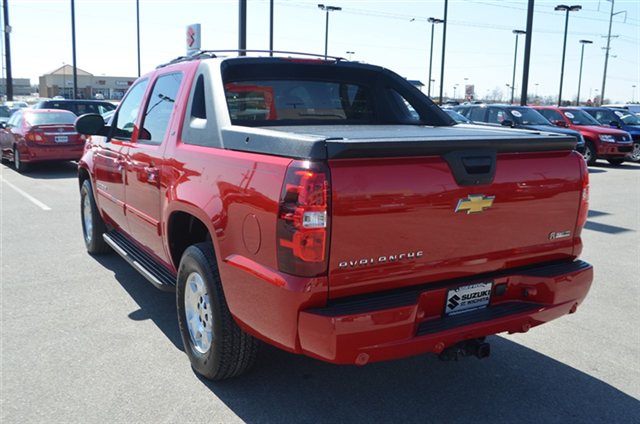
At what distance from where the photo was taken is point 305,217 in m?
2.58

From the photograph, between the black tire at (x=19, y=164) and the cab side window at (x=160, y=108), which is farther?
the black tire at (x=19, y=164)

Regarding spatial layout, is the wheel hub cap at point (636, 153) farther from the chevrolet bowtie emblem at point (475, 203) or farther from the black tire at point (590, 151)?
the chevrolet bowtie emblem at point (475, 203)

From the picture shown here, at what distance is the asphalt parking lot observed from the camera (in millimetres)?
3248

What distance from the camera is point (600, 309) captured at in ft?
16.5

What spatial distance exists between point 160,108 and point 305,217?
2.36 m

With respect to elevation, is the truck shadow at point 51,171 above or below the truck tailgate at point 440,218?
below

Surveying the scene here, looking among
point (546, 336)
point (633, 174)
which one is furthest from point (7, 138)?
point (633, 174)

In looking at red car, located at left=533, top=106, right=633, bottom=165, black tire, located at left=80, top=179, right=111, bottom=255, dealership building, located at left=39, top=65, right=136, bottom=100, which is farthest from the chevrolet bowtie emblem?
dealership building, located at left=39, top=65, right=136, bottom=100

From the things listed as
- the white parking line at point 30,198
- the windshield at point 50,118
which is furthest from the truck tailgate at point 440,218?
the windshield at point 50,118

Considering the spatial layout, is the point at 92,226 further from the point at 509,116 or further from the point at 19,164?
the point at 509,116

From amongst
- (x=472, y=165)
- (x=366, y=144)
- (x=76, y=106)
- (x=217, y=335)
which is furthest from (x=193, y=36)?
(x=366, y=144)

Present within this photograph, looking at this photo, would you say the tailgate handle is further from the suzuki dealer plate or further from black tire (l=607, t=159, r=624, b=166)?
black tire (l=607, t=159, r=624, b=166)

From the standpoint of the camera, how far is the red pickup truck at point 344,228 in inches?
104

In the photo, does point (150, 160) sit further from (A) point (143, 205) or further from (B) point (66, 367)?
(B) point (66, 367)
